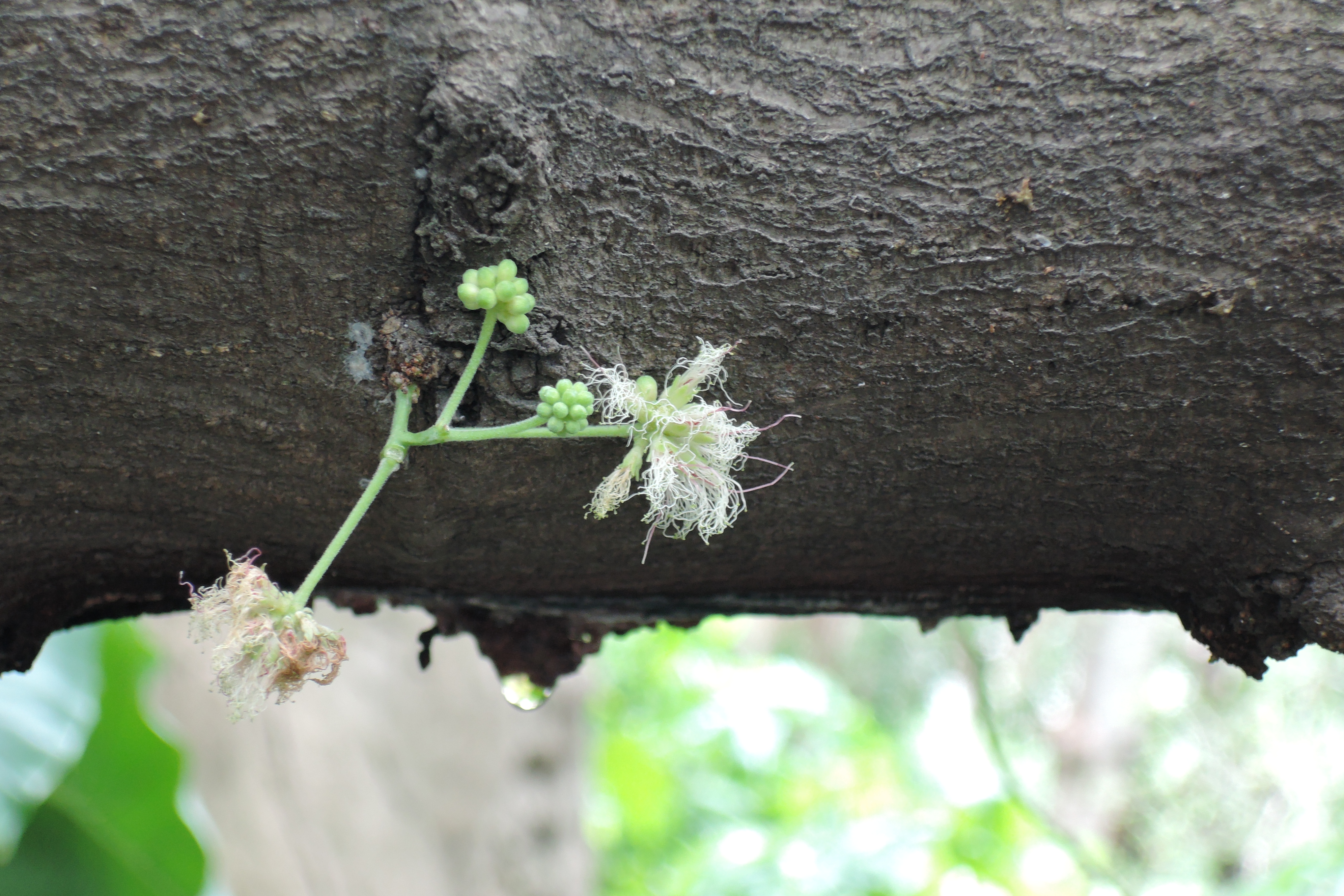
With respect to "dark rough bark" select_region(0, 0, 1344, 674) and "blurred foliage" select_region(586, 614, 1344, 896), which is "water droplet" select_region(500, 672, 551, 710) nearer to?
"dark rough bark" select_region(0, 0, 1344, 674)

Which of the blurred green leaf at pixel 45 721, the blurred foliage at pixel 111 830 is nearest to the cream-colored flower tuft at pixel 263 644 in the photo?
the blurred green leaf at pixel 45 721

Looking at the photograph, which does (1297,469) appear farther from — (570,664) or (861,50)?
(570,664)

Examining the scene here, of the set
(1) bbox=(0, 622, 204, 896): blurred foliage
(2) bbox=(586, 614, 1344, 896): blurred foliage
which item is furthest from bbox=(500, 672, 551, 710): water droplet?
(1) bbox=(0, 622, 204, 896): blurred foliage

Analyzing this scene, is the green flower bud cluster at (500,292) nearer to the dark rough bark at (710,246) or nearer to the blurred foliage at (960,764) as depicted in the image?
the dark rough bark at (710,246)

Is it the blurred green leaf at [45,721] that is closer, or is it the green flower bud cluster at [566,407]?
the green flower bud cluster at [566,407]

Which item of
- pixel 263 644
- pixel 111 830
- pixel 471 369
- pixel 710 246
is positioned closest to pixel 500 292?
pixel 471 369

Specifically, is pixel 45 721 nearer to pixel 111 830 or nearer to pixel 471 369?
pixel 111 830
